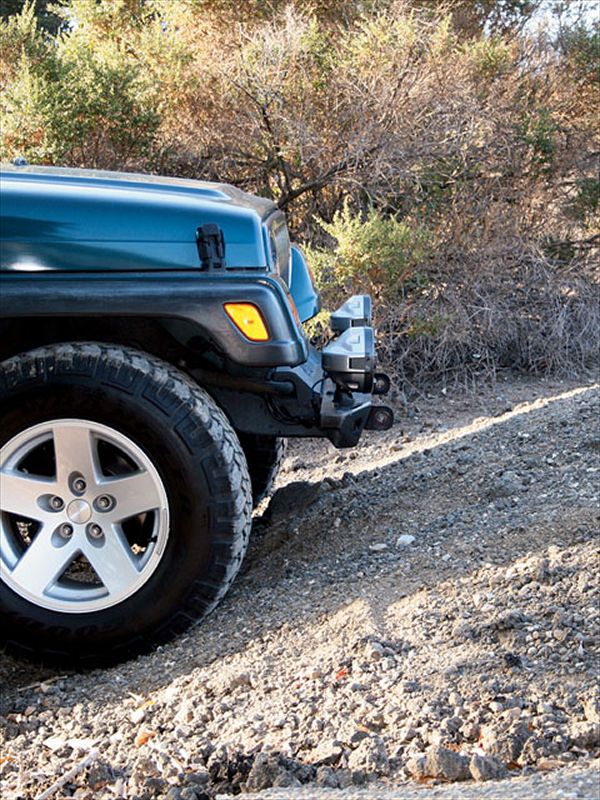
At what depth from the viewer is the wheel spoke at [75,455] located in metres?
3.28

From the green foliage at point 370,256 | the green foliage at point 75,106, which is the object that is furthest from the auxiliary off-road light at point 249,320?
the green foliage at point 75,106

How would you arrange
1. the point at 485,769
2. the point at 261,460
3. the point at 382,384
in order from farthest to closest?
the point at 261,460, the point at 382,384, the point at 485,769

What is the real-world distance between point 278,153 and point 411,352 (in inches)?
76.6

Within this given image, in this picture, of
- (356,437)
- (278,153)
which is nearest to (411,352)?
(278,153)

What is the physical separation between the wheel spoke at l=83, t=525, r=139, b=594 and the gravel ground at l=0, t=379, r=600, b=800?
28cm

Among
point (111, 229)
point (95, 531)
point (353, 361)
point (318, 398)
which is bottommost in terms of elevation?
point (95, 531)

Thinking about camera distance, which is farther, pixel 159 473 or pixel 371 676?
pixel 159 473

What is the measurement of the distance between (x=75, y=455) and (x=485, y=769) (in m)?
1.66

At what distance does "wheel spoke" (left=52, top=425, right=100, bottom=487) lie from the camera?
3.28 meters

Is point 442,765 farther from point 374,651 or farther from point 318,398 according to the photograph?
point 318,398

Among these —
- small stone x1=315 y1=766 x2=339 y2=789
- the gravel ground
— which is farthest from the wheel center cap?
small stone x1=315 y1=766 x2=339 y2=789

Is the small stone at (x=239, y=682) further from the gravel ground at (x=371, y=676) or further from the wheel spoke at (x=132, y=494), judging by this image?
the wheel spoke at (x=132, y=494)

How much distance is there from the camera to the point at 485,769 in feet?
8.11

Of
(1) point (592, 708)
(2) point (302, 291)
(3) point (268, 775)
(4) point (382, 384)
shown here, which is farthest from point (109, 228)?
(1) point (592, 708)
